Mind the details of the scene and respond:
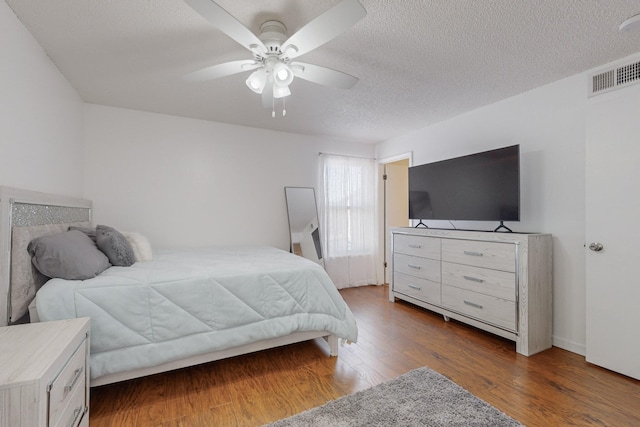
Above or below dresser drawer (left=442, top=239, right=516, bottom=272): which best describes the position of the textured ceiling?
above

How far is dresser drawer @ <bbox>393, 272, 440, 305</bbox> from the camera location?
10.5 feet

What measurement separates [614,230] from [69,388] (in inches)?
135

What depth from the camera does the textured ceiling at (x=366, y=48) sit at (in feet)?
5.41

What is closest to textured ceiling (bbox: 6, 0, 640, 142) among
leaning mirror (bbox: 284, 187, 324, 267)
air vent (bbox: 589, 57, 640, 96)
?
air vent (bbox: 589, 57, 640, 96)

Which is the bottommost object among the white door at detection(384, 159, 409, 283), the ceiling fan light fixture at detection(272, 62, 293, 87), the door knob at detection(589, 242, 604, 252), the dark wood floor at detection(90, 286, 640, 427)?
the dark wood floor at detection(90, 286, 640, 427)

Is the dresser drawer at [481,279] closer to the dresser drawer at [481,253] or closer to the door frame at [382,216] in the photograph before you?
the dresser drawer at [481,253]

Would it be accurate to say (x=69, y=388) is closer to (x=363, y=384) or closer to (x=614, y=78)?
(x=363, y=384)

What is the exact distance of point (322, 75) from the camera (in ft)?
6.27

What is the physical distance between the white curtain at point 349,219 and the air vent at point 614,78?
2.90 metres

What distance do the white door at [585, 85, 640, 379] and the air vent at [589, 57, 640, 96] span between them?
46 millimetres

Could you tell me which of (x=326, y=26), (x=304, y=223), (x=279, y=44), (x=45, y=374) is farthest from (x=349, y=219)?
(x=45, y=374)

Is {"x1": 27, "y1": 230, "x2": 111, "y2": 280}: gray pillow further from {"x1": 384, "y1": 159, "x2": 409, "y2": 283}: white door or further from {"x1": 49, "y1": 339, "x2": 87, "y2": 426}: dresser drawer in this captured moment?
{"x1": 384, "y1": 159, "x2": 409, "y2": 283}: white door

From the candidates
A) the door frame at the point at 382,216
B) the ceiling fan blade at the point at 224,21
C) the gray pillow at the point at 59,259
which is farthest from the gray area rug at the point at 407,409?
the door frame at the point at 382,216

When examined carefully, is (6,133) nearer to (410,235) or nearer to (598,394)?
(410,235)
